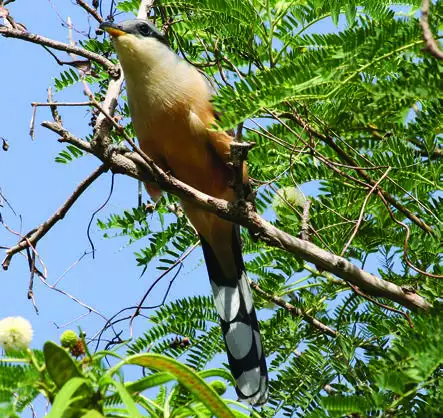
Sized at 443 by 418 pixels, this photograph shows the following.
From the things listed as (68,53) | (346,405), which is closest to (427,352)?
(346,405)

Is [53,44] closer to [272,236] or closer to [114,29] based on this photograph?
[114,29]

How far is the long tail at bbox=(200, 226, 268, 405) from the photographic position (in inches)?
132

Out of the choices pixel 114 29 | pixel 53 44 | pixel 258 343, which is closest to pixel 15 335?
pixel 53 44

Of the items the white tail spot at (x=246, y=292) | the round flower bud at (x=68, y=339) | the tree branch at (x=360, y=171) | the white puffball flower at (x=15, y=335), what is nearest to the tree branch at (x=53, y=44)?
the tree branch at (x=360, y=171)

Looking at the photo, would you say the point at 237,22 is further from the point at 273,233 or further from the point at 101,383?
the point at 101,383

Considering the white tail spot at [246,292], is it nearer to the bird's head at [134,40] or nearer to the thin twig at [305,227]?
the thin twig at [305,227]

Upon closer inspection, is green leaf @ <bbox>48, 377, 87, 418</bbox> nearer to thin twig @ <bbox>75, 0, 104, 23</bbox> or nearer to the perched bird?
the perched bird

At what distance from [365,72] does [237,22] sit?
741 mm

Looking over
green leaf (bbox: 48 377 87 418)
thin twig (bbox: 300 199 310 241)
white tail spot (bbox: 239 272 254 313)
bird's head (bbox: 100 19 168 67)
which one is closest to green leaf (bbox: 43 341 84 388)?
green leaf (bbox: 48 377 87 418)

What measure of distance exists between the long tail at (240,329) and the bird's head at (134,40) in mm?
942

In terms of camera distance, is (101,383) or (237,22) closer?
(101,383)

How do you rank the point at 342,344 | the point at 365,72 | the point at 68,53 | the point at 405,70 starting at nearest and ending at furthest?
the point at 405,70, the point at 365,72, the point at 342,344, the point at 68,53

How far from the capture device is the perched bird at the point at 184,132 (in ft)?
11.7

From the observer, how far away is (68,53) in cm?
347
